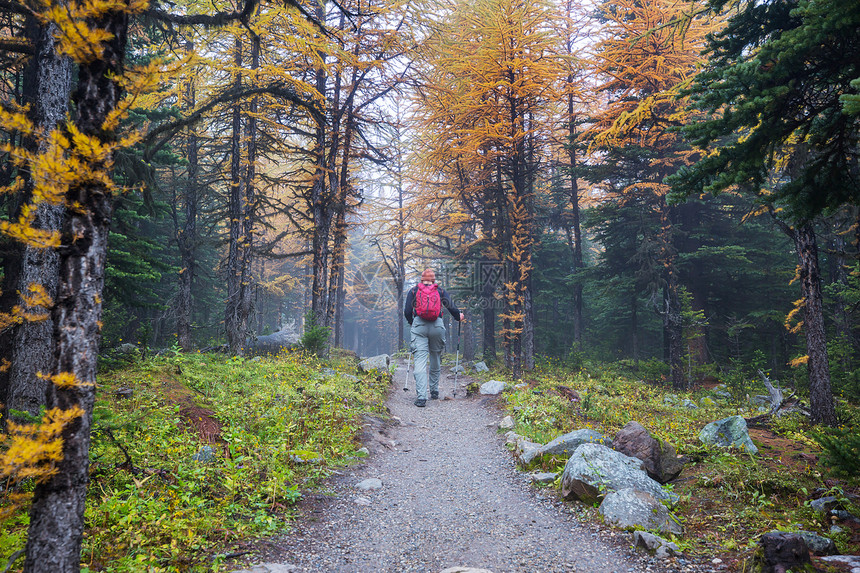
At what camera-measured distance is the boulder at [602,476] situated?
4.19 m

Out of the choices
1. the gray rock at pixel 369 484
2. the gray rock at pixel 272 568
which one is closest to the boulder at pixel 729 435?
the gray rock at pixel 369 484

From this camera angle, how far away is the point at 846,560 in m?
2.75

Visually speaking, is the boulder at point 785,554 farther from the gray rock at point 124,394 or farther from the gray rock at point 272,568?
the gray rock at point 124,394

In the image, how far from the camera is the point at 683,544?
131 inches

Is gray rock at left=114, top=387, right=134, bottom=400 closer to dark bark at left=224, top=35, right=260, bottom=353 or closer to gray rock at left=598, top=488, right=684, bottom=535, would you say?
dark bark at left=224, top=35, right=260, bottom=353

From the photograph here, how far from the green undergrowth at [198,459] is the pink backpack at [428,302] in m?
2.63

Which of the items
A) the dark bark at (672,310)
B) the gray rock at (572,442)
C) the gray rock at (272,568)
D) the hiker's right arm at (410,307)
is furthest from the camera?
the dark bark at (672,310)

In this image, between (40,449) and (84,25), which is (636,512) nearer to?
(40,449)

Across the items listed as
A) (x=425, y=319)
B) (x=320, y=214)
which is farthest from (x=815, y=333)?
(x=320, y=214)

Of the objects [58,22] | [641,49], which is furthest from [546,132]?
[58,22]

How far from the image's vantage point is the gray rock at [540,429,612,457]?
5.45 meters

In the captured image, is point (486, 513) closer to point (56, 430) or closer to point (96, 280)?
point (56, 430)

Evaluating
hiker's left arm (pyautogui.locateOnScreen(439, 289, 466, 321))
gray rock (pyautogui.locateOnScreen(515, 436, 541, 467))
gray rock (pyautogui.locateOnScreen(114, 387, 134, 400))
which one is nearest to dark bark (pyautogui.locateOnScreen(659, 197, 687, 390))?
hiker's left arm (pyautogui.locateOnScreen(439, 289, 466, 321))

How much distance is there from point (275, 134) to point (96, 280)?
1330cm
